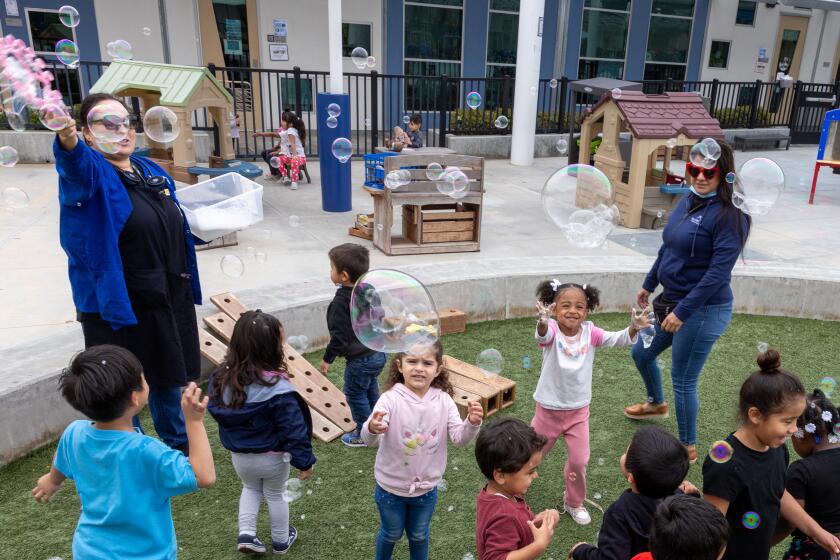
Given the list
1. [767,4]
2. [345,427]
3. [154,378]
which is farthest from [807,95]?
[154,378]

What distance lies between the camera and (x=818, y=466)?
248 centimetres

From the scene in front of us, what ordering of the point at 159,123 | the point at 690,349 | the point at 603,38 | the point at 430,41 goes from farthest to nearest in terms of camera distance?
the point at 603,38 → the point at 430,41 → the point at 159,123 → the point at 690,349

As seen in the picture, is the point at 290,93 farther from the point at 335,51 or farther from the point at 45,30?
the point at 335,51

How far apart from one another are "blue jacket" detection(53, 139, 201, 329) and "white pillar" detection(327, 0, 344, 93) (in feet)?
20.3

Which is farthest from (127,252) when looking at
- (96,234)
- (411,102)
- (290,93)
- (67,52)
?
(411,102)

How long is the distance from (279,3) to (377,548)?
13.6 m

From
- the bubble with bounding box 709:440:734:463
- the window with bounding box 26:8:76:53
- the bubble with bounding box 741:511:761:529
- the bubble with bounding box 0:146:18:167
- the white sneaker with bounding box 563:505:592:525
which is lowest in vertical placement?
the white sneaker with bounding box 563:505:592:525

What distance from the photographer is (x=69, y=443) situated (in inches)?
85.4

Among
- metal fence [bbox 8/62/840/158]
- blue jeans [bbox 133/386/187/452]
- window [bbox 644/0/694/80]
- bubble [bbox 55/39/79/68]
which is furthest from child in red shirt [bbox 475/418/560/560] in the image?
window [bbox 644/0/694/80]

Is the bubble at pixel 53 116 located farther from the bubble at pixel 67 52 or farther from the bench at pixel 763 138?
the bench at pixel 763 138

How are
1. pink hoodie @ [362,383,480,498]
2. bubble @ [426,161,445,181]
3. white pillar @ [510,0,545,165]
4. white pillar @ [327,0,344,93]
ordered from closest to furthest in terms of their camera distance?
pink hoodie @ [362,383,480,498]
bubble @ [426,161,445,181]
white pillar @ [327,0,344,93]
white pillar @ [510,0,545,165]

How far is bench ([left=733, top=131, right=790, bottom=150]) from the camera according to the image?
16172 mm

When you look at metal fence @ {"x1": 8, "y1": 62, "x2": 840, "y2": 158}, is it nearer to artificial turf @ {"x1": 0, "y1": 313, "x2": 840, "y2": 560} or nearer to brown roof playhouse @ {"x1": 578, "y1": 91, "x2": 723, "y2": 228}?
brown roof playhouse @ {"x1": 578, "y1": 91, "x2": 723, "y2": 228}

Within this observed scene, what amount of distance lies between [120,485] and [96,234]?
1.31 meters
